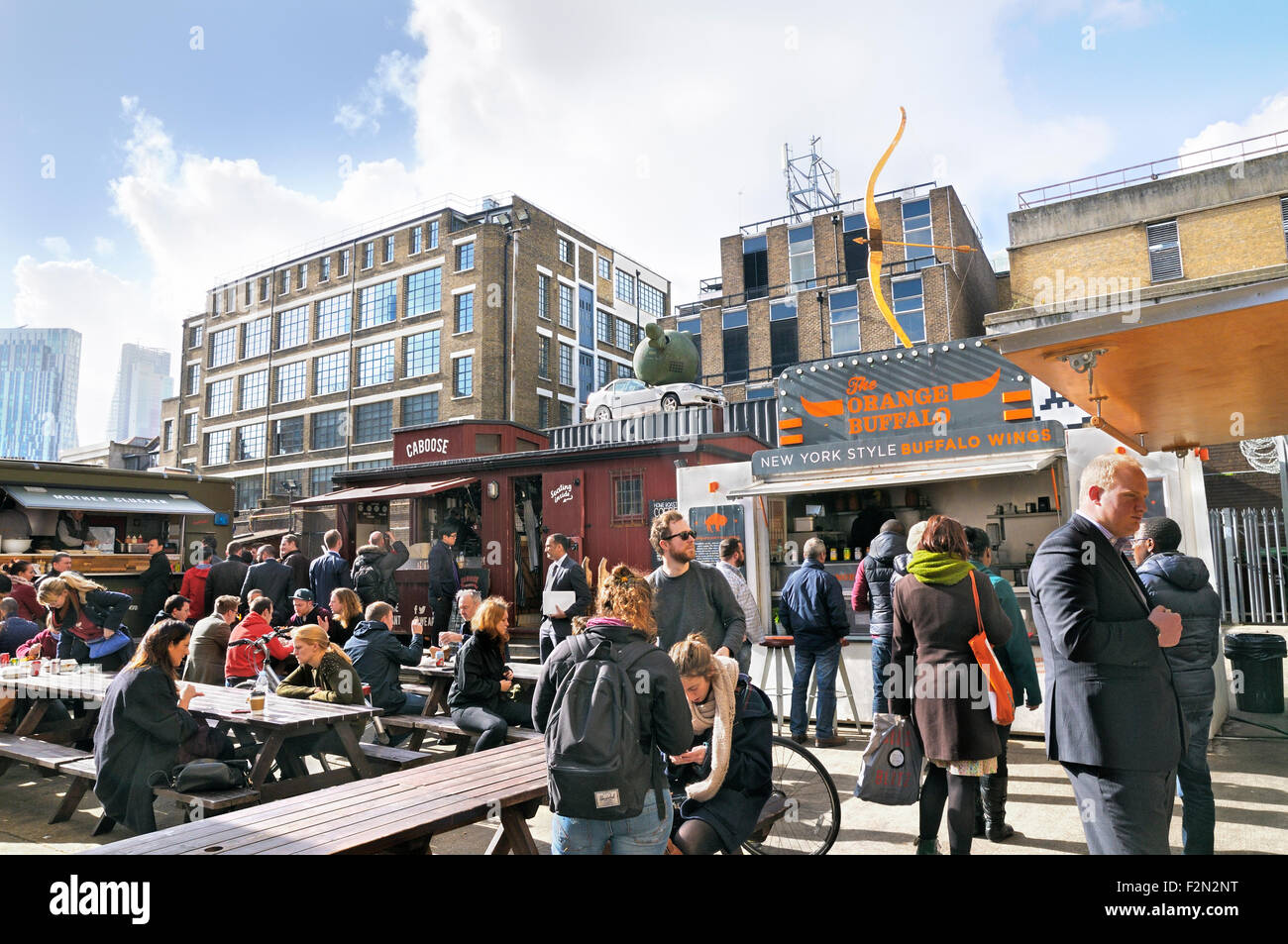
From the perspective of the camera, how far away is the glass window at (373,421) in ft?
117

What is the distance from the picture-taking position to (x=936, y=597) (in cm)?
385

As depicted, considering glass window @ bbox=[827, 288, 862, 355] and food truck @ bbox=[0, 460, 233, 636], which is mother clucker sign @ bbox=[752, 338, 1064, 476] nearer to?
food truck @ bbox=[0, 460, 233, 636]

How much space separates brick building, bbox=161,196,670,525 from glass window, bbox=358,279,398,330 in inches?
2.7

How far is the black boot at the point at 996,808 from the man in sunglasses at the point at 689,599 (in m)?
1.73

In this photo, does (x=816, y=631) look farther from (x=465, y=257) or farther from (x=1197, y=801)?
(x=465, y=257)

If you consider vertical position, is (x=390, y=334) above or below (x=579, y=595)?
above

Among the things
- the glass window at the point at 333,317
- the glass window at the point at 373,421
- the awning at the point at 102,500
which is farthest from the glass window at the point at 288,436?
the awning at the point at 102,500

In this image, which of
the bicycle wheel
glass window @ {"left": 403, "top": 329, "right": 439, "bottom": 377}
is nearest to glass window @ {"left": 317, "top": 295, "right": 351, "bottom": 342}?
glass window @ {"left": 403, "top": 329, "right": 439, "bottom": 377}

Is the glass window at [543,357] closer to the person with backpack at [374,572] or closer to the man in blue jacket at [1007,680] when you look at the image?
the person with backpack at [374,572]
